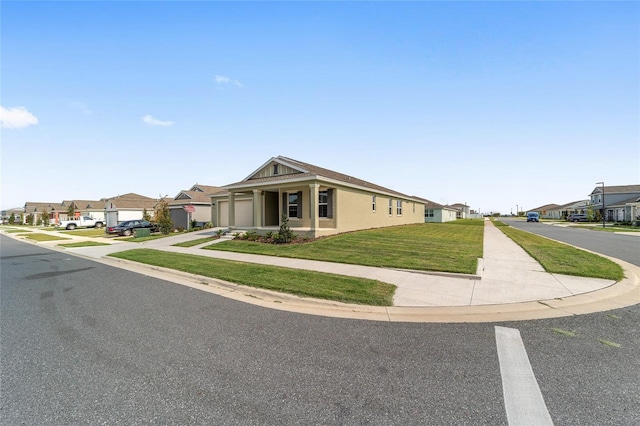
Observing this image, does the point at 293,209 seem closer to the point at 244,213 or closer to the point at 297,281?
the point at 244,213

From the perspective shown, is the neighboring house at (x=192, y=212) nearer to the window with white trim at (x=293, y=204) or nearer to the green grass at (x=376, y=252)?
the window with white trim at (x=293, y=204)

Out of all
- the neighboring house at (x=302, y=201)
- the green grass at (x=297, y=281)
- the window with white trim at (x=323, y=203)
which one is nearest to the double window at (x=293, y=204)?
the neighboring house at (x=302, y=201)

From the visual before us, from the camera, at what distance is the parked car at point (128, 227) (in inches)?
1001

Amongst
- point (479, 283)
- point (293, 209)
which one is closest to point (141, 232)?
point (293, 209)

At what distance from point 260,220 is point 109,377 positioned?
1587 centimetres

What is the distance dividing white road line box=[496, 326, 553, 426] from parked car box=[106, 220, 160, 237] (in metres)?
28.5

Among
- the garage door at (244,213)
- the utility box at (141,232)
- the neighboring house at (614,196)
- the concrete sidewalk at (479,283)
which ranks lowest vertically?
the concrete sidewalk at (479,283)

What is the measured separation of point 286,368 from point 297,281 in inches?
158

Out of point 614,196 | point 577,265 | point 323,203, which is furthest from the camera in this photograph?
point 614,196

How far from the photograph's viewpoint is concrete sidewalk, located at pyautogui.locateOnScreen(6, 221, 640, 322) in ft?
17.5

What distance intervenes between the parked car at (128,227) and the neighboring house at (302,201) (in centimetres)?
1010

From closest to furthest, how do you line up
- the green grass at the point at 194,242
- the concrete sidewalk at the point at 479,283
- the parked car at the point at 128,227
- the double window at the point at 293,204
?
the concrete sidewalk at the point at 479,283 → the green grass at the point at 194,242 → the double window at the point at 293,204 → the parked car at the point at 128,227

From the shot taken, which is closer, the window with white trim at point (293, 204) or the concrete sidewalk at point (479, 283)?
the concrete sidewalk at point (479, 283)

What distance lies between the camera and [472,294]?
635 centimetres
